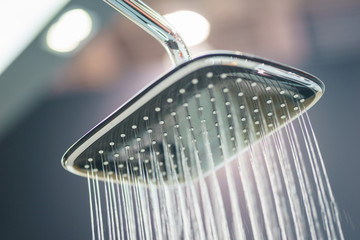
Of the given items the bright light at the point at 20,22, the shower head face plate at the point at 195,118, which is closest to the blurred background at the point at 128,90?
the bright light at the point at 20,22

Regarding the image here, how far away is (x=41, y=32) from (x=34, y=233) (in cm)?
87

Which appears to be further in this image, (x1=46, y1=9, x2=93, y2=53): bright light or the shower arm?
(x1=46, y1=9, x2=93, y2=53): bright light

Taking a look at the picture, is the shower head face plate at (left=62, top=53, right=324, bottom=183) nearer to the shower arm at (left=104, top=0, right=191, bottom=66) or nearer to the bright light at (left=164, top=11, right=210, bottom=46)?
the shower arm at (left=104, top=0, right=191, bottom=66)

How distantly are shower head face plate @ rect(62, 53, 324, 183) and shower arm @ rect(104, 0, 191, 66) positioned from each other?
0.09 meters

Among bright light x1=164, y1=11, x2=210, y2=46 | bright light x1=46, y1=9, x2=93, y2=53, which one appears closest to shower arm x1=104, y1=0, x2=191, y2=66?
bright light x1=46, y1=9, x2=93, y2=53

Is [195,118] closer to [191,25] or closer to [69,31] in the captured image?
[69,31]

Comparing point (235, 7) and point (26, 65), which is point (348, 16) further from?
point (26, 65)

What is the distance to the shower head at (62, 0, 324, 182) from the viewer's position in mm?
527

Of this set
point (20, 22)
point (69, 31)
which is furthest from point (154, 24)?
point (69, 31)

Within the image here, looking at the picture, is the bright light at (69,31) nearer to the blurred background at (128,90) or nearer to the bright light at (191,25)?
the blurred background at (128,90)

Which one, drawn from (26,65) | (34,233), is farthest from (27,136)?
(26,65)

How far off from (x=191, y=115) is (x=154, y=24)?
132 mm

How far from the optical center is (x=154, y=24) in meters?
0.59

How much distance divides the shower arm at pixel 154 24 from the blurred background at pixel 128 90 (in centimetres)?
101
